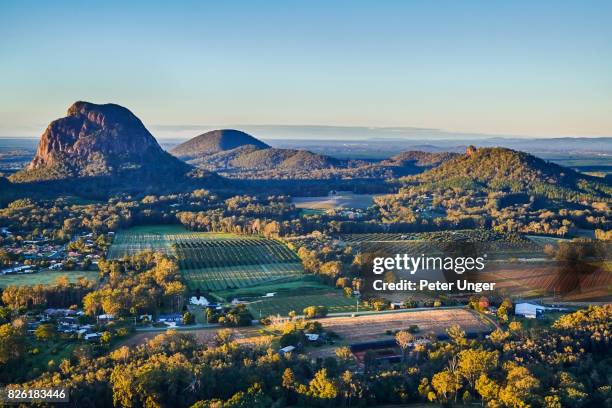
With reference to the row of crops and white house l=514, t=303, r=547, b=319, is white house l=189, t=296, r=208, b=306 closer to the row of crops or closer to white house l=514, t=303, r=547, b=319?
the row of crops

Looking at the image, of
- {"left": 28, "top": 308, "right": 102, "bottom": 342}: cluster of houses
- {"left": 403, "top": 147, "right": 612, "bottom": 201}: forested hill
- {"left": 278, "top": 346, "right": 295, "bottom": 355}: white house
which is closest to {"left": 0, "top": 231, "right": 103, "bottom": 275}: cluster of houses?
{"left": 28, "top": 308, "right": 102, "bottom": 342}: cluster of houses

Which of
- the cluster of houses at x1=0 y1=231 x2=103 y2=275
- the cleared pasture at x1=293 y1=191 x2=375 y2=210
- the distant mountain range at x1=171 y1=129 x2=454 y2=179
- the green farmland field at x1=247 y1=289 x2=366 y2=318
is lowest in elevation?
the green farmland field at x1=247 y1=289 x2=366 y2=318

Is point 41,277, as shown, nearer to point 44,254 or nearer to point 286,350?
point 44,254

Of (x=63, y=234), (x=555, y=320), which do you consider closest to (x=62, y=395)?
(x=555, y=320)

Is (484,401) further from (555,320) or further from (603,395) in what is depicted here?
(555,320)

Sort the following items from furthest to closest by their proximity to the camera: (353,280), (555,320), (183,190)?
(183,190)
(353,280)
(555,320)

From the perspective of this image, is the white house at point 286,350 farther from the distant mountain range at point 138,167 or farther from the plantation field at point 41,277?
the distant mountain range at point 138,167

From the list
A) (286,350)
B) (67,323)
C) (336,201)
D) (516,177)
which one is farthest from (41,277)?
(516,177)
